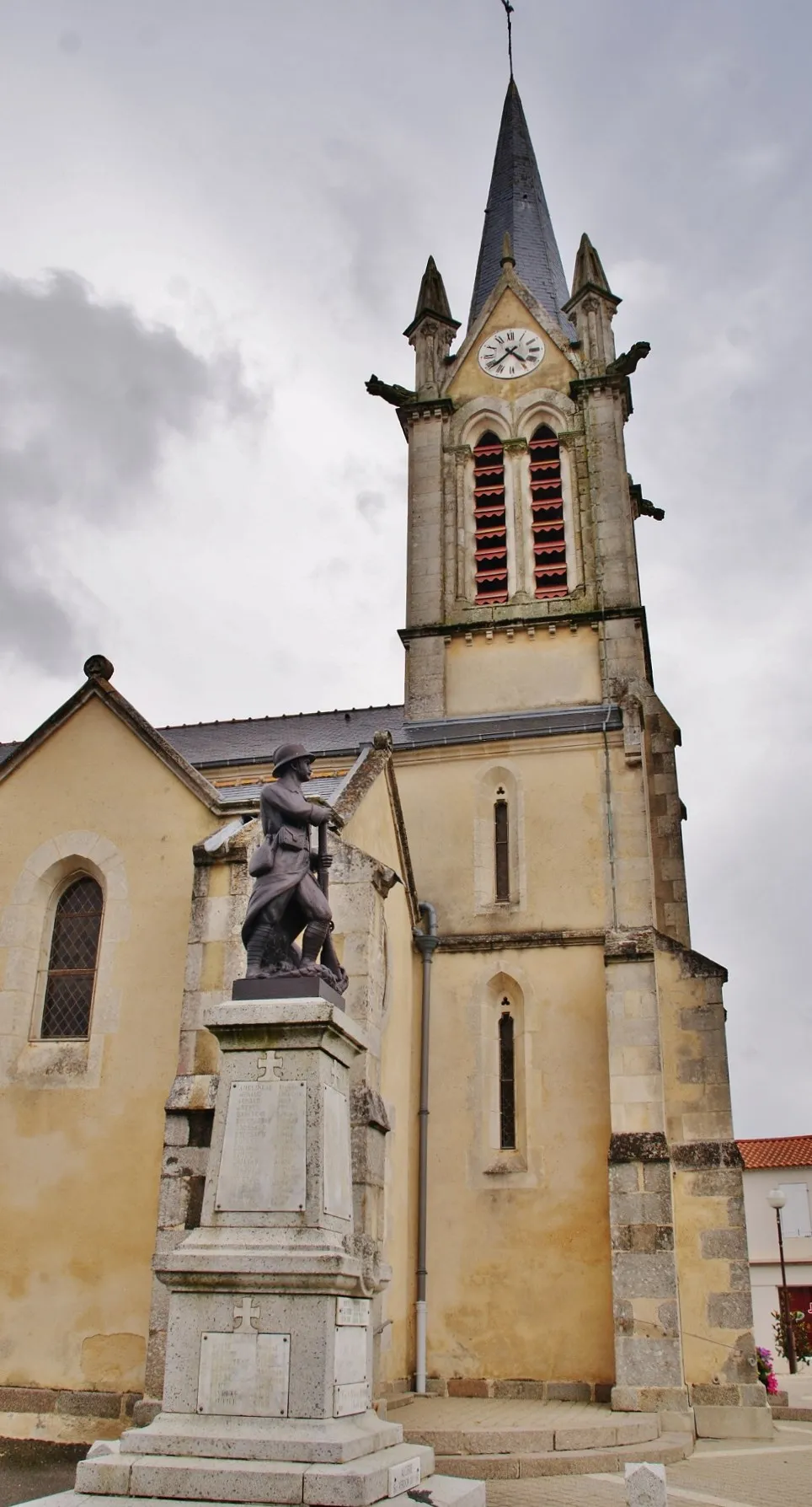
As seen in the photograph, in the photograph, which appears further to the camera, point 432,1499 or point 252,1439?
point 432,1499

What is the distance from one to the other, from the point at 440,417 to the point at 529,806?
26.1 ft

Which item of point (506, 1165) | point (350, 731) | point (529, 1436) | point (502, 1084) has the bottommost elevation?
point (529, 1436)

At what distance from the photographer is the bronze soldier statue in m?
7.56

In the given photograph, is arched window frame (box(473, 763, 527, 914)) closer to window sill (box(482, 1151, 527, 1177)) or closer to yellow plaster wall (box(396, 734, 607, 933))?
yellow plaster wall (box(396, 734, 607, 933))

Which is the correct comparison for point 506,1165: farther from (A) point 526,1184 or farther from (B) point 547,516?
(B) point 547,516

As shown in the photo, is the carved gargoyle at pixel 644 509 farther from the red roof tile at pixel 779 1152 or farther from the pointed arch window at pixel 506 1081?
the red roof tile at pixel 779 1152

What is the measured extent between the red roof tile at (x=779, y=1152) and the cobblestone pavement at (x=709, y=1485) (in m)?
32.9

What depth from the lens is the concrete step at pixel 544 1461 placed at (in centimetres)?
960

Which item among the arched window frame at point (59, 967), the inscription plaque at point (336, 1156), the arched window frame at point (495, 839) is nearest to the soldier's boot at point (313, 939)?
the inscription plaque at point (336, 1156)

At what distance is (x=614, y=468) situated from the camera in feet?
64.7

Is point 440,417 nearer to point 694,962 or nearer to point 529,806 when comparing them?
point 529,806

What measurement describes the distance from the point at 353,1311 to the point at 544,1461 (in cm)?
436

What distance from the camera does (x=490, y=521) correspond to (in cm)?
2019

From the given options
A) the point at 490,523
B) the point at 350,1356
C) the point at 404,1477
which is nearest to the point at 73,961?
the point at 350,1356
